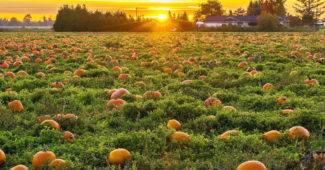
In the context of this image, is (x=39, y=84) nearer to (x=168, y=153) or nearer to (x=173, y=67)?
(x=173, y=67)

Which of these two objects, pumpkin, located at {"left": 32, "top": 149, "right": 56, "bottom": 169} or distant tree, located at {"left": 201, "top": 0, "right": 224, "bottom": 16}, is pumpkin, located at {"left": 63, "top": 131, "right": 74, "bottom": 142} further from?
distant tree, located at {"left": 201, "top": 0, "right": 224, "bottom": 16}

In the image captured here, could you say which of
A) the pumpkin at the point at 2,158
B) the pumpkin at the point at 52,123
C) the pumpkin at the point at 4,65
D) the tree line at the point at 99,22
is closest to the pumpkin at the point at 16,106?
the pumpkin at the point at 52,123

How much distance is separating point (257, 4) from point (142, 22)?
254ft

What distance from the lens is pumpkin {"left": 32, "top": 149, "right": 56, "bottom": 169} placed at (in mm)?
3131

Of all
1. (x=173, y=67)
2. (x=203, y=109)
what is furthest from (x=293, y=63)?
(x=203, y=109)

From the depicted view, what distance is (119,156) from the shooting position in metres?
3.29

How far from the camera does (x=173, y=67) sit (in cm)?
881

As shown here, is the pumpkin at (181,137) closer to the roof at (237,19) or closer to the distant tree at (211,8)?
the roof at (237,19)

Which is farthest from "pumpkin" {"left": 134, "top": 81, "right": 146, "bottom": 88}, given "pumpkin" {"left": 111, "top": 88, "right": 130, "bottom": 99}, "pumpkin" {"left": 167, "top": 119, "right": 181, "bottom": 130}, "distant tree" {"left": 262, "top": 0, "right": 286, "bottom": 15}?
"distant tree" {"left": 262, "top": 0, "right": 286, "bottom": 15}

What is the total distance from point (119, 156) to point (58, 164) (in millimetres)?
598

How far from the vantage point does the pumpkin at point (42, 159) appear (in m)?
3.13

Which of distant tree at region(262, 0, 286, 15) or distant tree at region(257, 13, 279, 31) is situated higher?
distant tree at region(262, 0, 286, 15)

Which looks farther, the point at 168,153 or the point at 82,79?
the point at 82,79

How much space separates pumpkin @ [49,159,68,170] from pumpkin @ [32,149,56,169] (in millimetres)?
77
